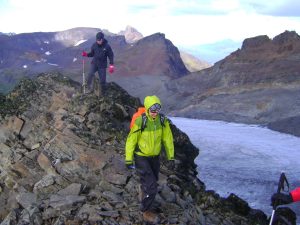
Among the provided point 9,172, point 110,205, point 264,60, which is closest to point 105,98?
point 9,172

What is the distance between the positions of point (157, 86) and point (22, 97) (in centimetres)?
7605

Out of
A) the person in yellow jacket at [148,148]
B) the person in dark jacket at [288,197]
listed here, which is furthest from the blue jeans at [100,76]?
the person in dark jacket at [288,197]

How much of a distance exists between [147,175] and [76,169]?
3.77 meters

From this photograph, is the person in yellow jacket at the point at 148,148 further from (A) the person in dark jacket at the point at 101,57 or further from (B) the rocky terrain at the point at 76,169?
(A) the person in dark jacket at the point at 101,57

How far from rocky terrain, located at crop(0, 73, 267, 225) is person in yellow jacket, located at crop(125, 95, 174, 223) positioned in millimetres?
671

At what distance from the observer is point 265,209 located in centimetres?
2592

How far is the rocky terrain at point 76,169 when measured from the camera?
1189 cm

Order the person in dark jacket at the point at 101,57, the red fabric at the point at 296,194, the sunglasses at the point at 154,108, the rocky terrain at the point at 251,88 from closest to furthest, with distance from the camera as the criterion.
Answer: the red fabric at the point at 296,194
the sunglasses at the point at 154,108
the person in dark jacket at the point at 101,57
the rocky terrain at the point at 251,88

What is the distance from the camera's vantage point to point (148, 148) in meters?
10.7

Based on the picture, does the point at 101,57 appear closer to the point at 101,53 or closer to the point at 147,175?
the point at 101,53

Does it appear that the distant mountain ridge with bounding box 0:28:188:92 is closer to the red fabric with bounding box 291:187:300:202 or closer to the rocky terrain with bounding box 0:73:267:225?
the rocky terrain with bounding box 0:73:267:225

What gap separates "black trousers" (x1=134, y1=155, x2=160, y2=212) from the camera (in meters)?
10.8

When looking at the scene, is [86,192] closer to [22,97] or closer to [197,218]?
[197,218]

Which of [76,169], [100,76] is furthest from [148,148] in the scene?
[100,76]
